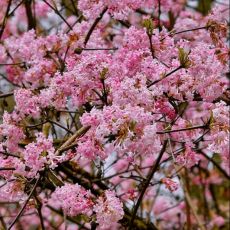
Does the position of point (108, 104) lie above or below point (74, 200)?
above

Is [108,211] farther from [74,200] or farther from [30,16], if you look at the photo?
[30,16]

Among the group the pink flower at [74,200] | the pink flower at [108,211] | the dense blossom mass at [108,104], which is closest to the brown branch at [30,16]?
the dense blossom mass at [108,104]

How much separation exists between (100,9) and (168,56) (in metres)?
0.47

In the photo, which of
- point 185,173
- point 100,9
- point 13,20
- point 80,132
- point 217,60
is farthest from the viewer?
point 13,20

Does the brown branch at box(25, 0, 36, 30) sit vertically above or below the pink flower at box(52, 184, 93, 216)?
above

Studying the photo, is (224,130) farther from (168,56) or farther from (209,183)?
(209,183)

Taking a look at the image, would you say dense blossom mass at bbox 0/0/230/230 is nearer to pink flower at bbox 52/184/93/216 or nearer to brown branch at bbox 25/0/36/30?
pink flower at bbox 52/184/93/216

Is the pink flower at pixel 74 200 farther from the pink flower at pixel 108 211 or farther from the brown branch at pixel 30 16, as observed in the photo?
the brown branch at pixel 30 16

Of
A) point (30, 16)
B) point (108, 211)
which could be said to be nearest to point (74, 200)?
point (108, 211)

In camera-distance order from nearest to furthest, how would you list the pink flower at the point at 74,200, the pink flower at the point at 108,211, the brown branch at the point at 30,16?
the pink flower at the point at 108,211, the pink flower at the point at 74,200, the brown branch at the point at 30,16

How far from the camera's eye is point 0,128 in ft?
9.24

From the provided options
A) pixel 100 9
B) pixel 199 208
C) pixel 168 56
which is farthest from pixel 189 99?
pixel 199 208

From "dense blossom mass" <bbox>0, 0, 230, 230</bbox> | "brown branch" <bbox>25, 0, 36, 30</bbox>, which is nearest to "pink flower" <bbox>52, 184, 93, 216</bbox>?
"dense blossom mass" <bbox>0, 0, 230, 230</bbox>

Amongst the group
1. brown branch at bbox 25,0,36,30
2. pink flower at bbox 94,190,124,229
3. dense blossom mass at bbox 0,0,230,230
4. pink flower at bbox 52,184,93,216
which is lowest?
pink flower at bbox 94,190,124,229
